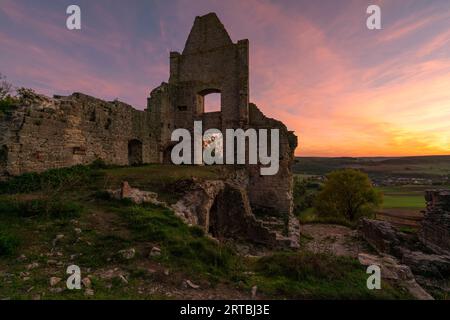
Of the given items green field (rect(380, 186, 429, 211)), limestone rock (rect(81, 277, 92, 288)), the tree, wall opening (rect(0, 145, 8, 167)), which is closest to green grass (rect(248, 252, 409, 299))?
limestone rock (rect(81, 277, 92, 288))

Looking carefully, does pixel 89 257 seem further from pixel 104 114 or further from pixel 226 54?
pixel 226 54

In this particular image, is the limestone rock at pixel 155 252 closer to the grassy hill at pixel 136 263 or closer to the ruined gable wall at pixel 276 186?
the grassy hill at pixel 136 263

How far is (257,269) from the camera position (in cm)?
465

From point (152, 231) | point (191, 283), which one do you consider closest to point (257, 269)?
point (191, 283)

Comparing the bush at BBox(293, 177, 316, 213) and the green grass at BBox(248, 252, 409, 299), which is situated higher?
the green grass at BBox(248, 252, 409, 299)

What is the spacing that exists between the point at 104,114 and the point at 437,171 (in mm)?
84548

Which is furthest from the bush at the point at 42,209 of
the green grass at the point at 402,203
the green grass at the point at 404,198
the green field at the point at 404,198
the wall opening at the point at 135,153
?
the green grass at the point at 402,203

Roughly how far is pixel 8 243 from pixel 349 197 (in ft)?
88.9

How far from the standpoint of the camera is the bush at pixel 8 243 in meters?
4.00

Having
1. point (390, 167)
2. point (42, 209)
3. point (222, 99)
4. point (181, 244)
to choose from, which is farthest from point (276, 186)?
point (390, 167)

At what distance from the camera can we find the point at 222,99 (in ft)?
59.7

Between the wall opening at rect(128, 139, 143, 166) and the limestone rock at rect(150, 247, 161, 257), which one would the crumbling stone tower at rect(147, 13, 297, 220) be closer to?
the wall opening at rect(128, 139, 143, 166)

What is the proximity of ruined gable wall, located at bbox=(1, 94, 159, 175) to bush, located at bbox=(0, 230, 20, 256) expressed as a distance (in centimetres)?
563

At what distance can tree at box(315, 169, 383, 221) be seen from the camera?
24.3 metres
